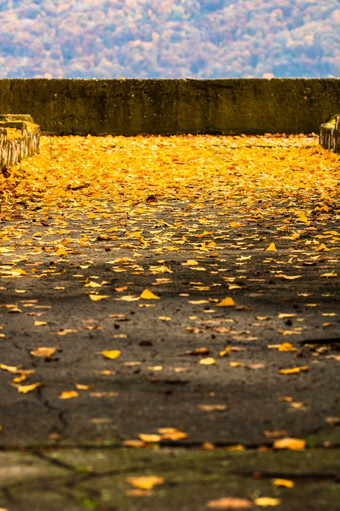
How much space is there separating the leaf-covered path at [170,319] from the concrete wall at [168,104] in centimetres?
1087

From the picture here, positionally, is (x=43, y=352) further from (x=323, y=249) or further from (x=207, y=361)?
(x=323, y=249)

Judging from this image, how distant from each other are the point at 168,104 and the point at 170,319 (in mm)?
18396

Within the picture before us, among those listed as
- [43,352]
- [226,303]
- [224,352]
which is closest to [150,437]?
[224,352]

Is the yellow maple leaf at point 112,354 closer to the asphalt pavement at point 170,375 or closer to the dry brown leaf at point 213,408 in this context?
the asphalt pavement at point 170,375

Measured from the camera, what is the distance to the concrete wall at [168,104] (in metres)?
23.1

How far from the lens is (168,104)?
76.3ft

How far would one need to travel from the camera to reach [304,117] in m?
23.7

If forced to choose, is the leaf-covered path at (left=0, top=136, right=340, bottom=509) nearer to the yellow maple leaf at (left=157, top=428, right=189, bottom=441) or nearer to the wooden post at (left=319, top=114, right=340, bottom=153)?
the yellow maple leaf at (left=157, top=428, right=189, bottom=441)

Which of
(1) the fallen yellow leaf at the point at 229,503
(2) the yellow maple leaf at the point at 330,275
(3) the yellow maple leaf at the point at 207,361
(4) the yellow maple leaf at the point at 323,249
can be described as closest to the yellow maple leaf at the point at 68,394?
(3) the yellow maple leaf at the point at 207,361

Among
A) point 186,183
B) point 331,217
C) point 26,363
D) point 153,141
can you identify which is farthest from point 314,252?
point 153,141

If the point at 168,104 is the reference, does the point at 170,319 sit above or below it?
below

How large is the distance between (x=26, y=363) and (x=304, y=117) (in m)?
20.1

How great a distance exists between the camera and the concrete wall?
23094 millimetres

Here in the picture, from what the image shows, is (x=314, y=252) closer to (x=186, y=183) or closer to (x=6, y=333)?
(x=6, y=333)
